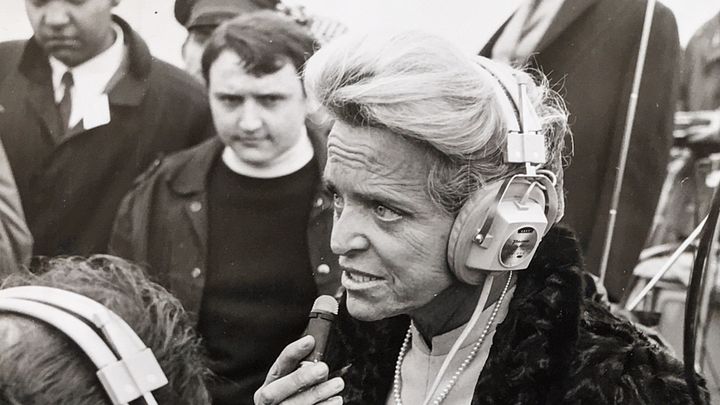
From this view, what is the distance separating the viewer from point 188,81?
2.53 meters

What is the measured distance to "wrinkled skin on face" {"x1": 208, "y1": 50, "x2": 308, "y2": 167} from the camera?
244 centimetres

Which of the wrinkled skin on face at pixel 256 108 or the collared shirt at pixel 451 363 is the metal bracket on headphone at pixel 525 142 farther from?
the wrinkled skin on face at pixel 256 108

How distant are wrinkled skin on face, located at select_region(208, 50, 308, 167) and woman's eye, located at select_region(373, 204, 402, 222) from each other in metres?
0.86

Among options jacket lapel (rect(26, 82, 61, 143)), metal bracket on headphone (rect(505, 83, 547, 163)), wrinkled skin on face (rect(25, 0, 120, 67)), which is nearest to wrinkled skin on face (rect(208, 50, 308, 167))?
wrinkled skin on face (rect(25, 0, 120, 67))

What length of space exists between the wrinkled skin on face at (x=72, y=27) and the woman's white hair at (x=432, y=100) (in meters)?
1.17

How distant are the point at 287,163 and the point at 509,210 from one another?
3.38 feet

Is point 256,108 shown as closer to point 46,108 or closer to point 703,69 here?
point 46,108

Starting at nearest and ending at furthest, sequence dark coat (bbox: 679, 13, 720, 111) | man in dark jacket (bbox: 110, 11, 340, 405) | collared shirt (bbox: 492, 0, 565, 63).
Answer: dark coat (bbox: 679, 13, 720, 111) < collared shirt (bbox: 492, 0, 565, 63) < man in dark jacket (bbox: 110, 11, 340, 405)

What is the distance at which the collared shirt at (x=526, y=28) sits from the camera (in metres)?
2.35

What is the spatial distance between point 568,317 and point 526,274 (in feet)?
0.42

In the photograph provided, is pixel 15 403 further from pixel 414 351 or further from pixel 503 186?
pixel 503 186

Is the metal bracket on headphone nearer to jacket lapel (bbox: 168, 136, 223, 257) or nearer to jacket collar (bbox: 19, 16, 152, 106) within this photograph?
jacket lapel (bbox: 168, 136, 223, 257)

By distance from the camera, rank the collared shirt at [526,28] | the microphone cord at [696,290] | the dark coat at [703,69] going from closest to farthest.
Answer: the microphone cord at [696,290] → the dark coat at [703,69] → the collared shirt at [526,28]

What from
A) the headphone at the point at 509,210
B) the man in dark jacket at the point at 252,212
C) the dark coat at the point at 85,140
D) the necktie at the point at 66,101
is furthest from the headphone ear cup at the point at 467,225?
the necktie at the point at 66,101
